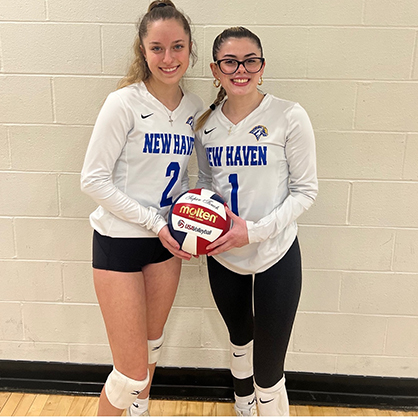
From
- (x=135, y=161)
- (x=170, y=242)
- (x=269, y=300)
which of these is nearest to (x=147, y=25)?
(x=135, y=161)

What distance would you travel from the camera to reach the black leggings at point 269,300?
1.55m

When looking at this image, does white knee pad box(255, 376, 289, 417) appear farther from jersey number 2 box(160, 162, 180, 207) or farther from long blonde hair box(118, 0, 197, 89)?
long blonde hair box(118, 0, 197, 89)

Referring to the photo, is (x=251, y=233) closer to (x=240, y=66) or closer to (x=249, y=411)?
(x=240, y=66)

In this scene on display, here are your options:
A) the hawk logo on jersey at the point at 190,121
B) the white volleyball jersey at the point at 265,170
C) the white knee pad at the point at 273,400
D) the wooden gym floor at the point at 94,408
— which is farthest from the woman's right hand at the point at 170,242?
the wooden gym floor at the point at 94,408

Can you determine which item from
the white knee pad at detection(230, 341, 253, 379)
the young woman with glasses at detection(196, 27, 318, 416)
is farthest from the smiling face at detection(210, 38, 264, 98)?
the white knee pad at detection(230, 341, 253, 379)

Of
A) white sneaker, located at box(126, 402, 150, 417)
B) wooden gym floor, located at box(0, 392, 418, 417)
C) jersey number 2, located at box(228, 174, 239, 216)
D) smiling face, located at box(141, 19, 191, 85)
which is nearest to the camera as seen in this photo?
smiling face, located at box(141, 19, 191, 85)

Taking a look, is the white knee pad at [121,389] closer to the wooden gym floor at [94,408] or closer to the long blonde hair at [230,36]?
the wooden gym floor at [94,408]

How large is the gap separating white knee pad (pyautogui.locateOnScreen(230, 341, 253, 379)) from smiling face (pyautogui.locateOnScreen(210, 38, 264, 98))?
3.50 ft

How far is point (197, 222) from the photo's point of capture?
1440 millimetres

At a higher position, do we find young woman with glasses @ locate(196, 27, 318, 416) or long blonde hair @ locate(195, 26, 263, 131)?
long blonde hair @ locate(195, 26, 263, 131)

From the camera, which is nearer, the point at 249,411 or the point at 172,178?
the point at 172,178

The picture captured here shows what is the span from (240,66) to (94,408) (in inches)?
67.0

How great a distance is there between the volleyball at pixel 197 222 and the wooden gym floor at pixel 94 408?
1.01 meters

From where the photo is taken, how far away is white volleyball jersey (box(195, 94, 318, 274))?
4.92 feet
